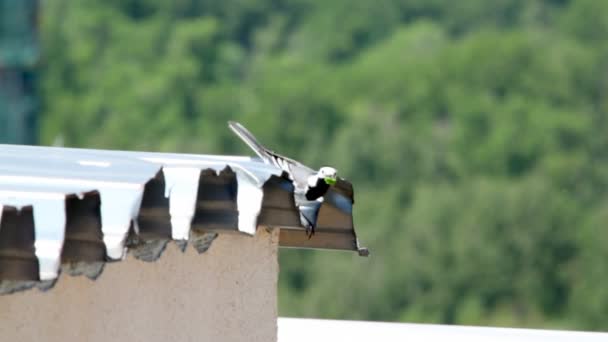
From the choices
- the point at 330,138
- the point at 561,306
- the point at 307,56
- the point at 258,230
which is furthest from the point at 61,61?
the point at 258,230

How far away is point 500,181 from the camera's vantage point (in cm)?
3325

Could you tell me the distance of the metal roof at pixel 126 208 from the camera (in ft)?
6.90

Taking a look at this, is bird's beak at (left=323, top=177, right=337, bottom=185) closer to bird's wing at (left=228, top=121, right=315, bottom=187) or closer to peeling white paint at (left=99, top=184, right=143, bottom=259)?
bird's wing at (left=228, top=121, right=315, bottom=187)

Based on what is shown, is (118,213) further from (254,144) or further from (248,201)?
(254,144)

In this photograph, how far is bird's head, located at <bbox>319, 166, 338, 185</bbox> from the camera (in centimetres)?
271

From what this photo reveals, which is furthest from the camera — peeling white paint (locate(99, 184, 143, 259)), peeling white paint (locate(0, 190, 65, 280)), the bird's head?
the bird's head

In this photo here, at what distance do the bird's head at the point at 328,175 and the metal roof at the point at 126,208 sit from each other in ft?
0.23

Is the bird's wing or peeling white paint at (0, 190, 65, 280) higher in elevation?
the bird's wing

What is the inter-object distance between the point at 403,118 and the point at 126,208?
35064 millimetres

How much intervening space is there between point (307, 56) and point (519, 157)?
10625mm

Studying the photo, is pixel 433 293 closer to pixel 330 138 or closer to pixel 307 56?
pixel 330 138

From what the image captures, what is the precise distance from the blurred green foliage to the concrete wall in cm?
2574

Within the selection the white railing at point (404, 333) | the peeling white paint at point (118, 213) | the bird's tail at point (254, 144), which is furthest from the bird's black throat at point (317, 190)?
the white railing at point (404, 333)

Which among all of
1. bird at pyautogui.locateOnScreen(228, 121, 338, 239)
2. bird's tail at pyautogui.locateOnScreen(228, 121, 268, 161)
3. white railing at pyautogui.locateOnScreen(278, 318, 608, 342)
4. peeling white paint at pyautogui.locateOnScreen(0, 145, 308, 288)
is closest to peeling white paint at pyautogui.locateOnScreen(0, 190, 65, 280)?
peeling white paint at pyautogui.locateOnScreen(0, 145, 308, 288)
